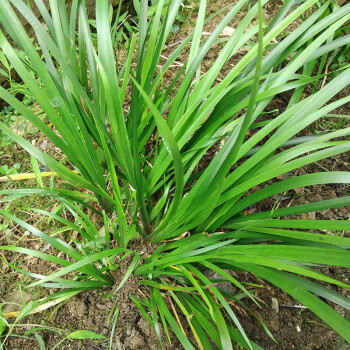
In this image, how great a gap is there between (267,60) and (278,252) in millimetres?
552

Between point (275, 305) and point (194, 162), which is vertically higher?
point (194, 162)

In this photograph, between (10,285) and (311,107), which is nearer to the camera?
(311,107)

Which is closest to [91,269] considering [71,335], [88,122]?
[71,335]

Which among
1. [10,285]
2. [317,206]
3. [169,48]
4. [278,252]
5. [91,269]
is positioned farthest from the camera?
[169,48]

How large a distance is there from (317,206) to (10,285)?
39.1 inches

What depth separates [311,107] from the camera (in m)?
0.86

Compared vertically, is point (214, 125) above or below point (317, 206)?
above

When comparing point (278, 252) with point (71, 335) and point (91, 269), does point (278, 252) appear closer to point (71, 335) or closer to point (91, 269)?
point (91, 269)

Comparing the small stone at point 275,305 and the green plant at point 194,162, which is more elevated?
the green plant at point 194,162

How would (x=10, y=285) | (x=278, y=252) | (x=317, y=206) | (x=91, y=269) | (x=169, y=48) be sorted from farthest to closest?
1. (x=169, y=48)
2. (x=10, y=285)
3. (x=91, y=269)
4. (x=317, y=206)
5. (x=278, y=252)

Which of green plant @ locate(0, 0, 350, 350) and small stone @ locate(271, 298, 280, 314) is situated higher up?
green plant @ locate(0, 0, 350, 350)

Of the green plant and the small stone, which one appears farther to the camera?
the small stone

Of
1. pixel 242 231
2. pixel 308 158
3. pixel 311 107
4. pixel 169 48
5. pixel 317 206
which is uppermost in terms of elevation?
pixel 169 48

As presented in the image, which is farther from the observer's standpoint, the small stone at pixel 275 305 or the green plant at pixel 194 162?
the small stone at pixel 275 305
